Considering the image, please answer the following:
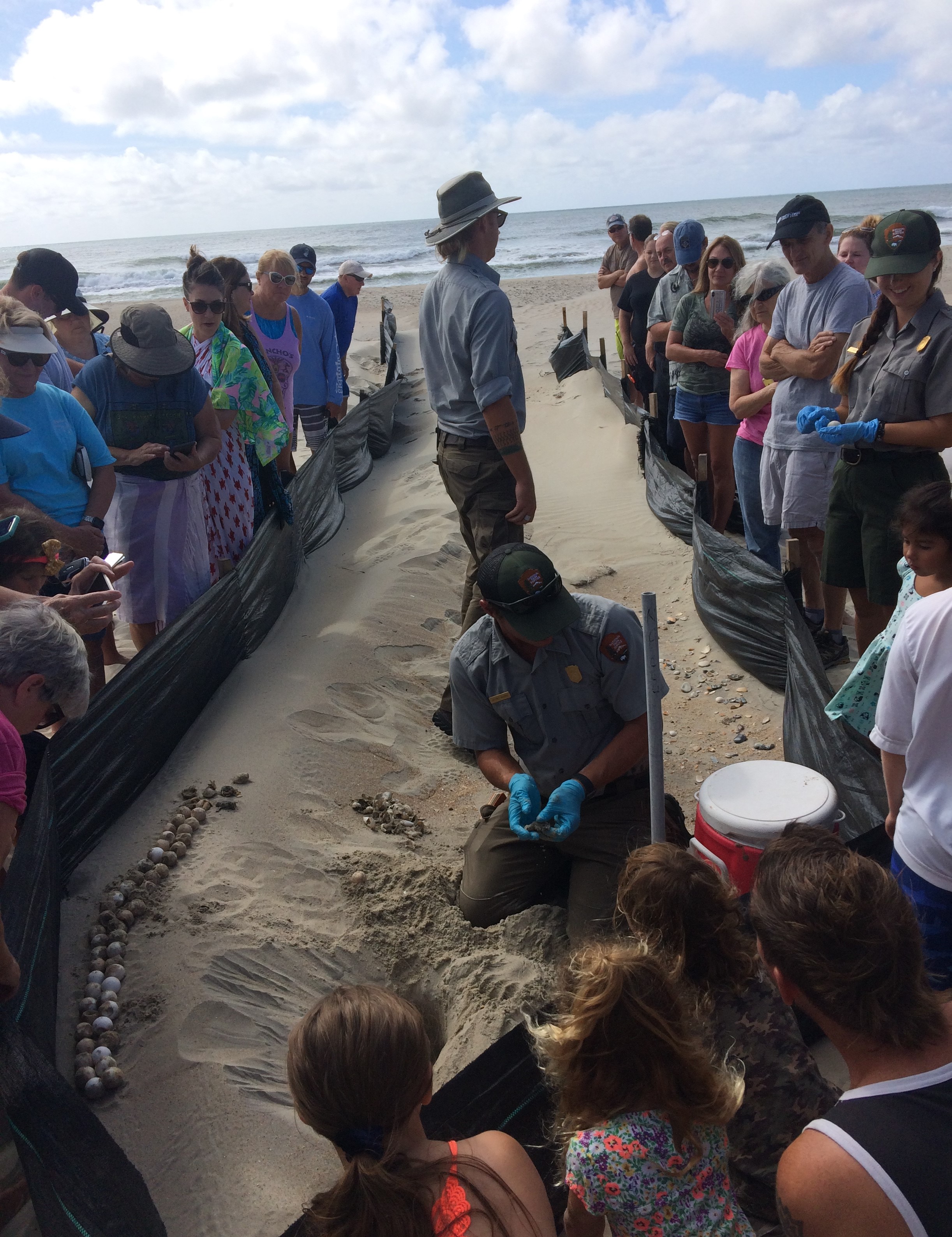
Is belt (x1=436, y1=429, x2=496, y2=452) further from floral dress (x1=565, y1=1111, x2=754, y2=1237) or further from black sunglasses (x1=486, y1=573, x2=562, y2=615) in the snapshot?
floral dress (x1=565, y1=1111, x2=754, y2=1237)

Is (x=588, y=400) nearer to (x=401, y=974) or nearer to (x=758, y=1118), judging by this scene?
(x=401, y=974)

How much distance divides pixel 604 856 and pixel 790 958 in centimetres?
146

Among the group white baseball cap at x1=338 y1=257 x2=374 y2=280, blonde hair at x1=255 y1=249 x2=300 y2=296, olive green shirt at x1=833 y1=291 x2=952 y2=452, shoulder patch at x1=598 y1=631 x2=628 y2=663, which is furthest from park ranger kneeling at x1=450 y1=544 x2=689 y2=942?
white baseball cap at x1=338 y1=257 x2=374 y2=280

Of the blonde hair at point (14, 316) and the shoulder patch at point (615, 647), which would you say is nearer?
the shoulder patch at point (615, 647)

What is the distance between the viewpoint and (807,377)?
13.5ft

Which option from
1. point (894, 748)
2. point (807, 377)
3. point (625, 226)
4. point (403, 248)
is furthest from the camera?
point (403, 248)

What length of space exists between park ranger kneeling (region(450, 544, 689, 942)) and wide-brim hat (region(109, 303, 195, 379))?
1.95 meters

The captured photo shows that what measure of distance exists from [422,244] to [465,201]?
5148 cm

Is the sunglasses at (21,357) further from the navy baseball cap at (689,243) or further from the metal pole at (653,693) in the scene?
the navy baseball cap at (689,243)

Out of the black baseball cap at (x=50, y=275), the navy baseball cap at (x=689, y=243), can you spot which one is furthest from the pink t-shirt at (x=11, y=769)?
the navy baseball cap at (x=689, y=243)

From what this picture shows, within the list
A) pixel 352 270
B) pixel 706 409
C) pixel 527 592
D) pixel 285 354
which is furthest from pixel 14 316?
pixel 352 270

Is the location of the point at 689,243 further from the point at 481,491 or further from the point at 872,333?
the point at 481,491

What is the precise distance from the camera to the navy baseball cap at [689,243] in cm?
589

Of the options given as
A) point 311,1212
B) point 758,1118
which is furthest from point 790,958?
point 311,1212
